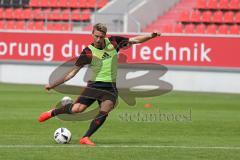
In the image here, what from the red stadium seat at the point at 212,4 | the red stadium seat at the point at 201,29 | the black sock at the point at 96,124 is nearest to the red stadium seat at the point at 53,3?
the red stadium seat at the point at 212,4

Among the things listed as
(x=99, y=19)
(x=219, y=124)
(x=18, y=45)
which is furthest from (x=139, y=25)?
(x=219, y=124)

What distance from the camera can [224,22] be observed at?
33.4 meters

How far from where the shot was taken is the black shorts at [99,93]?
13398 millimetres

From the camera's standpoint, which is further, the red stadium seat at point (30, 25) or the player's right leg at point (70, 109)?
the red stadium seat at point (30, 25)

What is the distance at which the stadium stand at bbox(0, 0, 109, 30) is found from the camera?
3497cm

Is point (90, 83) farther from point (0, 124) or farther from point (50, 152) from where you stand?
point (0, 124)

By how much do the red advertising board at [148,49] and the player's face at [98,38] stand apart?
16.3 m

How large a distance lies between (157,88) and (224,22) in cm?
525

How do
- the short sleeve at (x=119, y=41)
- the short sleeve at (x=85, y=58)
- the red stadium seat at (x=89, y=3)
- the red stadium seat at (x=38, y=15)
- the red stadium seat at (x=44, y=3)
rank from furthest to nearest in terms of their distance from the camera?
the red stadium seat at (x=44, y=3), the red stadium seat at (x=89, y=3), the red stadium seat at (x=38, y=15), the short sleeve at (x=119, y=41), the short sleeve at (x=85, y=58)

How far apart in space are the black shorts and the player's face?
65 cm

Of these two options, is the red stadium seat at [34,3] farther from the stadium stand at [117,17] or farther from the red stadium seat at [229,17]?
the red stadium seat at [229,17]

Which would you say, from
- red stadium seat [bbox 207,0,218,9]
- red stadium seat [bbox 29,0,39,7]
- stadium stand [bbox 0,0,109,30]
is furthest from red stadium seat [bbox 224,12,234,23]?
red stadium seat [bbox 29,0,39,7]

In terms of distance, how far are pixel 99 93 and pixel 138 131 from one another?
2.83 meters

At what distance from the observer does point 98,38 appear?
13.2m
